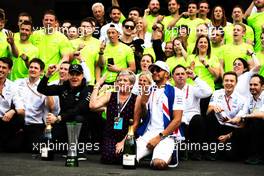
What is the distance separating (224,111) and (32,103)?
3009 mm

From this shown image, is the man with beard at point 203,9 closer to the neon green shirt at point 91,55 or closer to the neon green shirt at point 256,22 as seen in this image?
the neon green shirt at point 256,22

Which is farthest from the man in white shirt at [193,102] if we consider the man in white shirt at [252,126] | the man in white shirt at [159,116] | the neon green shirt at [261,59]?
the man in white shirt at [159,116]

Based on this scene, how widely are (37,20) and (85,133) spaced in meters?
6.87

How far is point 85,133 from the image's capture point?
1087 centimetres

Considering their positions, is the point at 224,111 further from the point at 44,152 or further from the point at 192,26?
the point at 44,152

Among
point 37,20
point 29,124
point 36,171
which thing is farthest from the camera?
point 37,20

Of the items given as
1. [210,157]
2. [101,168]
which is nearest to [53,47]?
[210,157]

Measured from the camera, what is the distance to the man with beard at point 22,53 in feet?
40.2

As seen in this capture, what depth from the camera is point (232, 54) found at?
12242 millimetres

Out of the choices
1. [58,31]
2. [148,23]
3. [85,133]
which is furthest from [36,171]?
[148,23]

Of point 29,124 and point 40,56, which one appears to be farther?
point 40,56

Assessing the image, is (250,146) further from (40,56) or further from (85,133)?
(40,56)

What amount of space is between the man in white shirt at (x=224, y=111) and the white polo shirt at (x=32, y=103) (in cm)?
262

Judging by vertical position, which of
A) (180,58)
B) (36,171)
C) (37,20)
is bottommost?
(36,171)
